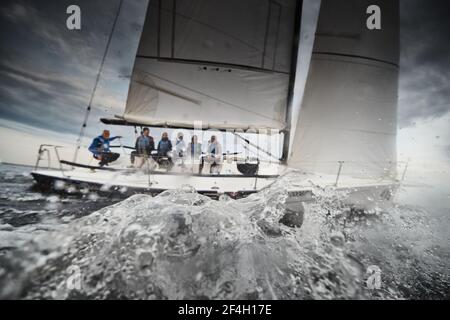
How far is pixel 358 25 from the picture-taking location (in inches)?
167

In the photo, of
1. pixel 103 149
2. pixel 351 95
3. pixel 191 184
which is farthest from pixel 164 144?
pixel 351 95

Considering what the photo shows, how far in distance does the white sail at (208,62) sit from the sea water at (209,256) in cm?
236

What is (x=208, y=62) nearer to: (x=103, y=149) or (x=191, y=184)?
(x=191, y=184)

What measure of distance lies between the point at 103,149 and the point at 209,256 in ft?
12.3

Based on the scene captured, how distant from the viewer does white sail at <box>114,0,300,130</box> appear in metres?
4.05

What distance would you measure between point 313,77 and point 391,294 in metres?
4.34

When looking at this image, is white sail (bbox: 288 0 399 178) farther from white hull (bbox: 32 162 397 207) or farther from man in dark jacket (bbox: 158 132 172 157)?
man in dark jacket (bbox: 158 132 172 157)

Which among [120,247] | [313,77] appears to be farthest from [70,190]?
[313,77]

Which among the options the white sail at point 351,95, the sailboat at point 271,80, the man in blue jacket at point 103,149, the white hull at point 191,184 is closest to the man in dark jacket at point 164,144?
the sailboat at point 271,80

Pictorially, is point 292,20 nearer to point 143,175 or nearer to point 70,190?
point 143,175

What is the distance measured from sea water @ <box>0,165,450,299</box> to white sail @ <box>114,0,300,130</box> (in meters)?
2.36

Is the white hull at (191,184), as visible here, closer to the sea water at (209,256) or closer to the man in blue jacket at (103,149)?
the man in blue jacket at (103,149)

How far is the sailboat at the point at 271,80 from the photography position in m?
4.06

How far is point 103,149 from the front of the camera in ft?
13.2
